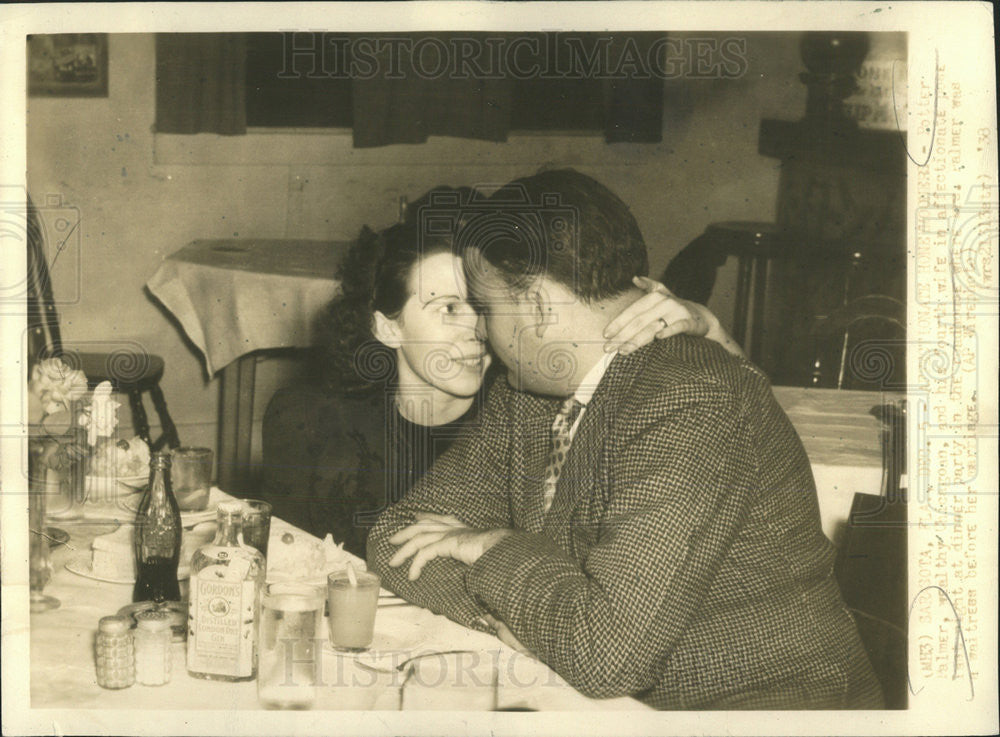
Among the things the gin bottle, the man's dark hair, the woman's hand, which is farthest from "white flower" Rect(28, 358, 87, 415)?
the woman's hand

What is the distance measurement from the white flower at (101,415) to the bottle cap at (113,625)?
0.98ft

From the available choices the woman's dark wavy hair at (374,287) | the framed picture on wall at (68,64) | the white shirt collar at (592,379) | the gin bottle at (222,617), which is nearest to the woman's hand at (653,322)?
the white shirt collar at (592,379)

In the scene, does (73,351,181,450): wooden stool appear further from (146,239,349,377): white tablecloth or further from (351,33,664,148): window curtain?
(351,33,664,148): window curtain

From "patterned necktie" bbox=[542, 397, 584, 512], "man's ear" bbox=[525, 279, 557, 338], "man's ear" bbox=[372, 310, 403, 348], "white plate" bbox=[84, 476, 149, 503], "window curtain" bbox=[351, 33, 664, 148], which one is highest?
"window curtain" bbox=[351, 33, 664, 148]

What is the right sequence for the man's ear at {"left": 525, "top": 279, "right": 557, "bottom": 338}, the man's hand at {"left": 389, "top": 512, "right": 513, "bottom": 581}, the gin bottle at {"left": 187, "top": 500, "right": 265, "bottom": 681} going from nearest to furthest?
the gin bottle at {"left": 187, "top": 500, "right": 265, "bottom": 681}, the man's hand at {"left": 389, "top": 512, "right": 513, "bottom": 581}, the man's ear at {"left": 525, "top": 279, "right": 557, "bottom": 338}

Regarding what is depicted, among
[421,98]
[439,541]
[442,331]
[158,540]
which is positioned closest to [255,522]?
[158,540]

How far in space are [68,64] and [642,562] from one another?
0.95 metres

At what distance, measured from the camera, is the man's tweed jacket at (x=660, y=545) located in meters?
0.88

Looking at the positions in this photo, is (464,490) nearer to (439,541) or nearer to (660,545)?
(439,541)

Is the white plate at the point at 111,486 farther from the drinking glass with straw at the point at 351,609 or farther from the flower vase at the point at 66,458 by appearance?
the drinking glass with straw at the point at 351,609

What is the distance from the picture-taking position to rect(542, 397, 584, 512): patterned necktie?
1055 millimetres

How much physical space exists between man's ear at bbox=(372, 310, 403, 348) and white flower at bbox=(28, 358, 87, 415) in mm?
383

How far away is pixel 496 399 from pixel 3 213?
0.68 metres

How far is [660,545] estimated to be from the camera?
A: 0.88m
